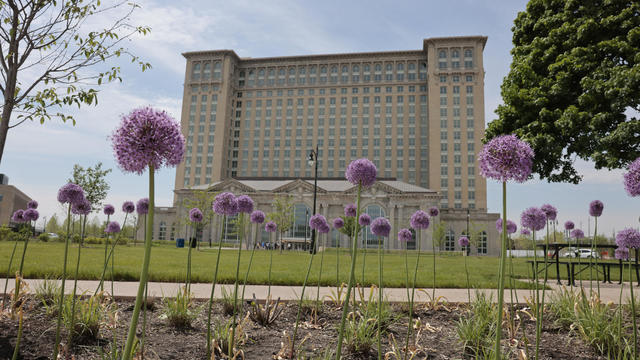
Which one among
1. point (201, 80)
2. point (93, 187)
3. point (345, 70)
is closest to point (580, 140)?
point (93, 187)

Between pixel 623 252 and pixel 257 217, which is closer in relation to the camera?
pixel 257 217

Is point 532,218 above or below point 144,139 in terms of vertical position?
below

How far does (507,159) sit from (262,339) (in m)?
3.33

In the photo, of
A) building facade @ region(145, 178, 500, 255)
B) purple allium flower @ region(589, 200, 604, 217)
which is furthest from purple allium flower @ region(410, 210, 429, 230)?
building facade @ region(145, 178, 500, 255)

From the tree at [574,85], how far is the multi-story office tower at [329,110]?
7139cm

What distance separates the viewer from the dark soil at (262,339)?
3699 millimetres

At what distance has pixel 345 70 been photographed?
98.2 metres

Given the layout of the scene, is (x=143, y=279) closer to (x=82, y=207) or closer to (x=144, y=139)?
(x=144, y=139)

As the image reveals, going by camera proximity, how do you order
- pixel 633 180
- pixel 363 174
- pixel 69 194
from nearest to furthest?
1. pixel 363 174
2. pixel 633 180
3. pixel 69 194

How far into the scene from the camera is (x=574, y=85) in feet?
46.5

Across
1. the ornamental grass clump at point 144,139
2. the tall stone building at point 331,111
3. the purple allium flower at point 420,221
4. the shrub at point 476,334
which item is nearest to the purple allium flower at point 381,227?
the purple allium flower at point 420,221

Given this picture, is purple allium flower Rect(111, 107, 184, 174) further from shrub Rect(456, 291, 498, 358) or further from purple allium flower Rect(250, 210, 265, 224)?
purple allium flower Rect(250, 210, 265, 224)

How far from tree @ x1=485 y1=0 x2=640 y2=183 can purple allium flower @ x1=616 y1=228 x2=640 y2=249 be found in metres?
9.52

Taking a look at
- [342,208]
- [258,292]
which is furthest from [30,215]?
[342,208]
